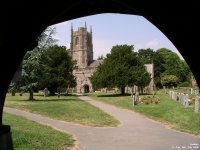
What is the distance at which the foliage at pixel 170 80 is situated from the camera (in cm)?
10125

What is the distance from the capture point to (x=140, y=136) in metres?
14.5

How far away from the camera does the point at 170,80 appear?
10112cm

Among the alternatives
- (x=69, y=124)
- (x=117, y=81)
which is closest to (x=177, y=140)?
(x=69, y=124)

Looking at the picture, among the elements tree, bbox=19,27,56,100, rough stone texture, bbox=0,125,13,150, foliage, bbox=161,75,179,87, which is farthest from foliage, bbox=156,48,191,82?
rough stone texture, bbox=0,125,13,150

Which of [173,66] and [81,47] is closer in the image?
[173,66]

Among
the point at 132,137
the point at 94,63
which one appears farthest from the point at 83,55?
the point at 132,137

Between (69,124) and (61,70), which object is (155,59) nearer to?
(61,70)

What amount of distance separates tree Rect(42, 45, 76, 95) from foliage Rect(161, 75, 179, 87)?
4503 centimetres

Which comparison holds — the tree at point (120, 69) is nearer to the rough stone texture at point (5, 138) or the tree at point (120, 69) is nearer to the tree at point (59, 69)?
the tree at point (59, 69)

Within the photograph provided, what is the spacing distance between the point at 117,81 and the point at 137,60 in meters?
6.92

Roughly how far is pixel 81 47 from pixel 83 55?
125 inches

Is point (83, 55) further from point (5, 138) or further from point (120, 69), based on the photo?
point (5, 138)

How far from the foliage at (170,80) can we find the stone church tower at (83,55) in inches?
899

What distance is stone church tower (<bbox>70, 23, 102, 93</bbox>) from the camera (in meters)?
108
